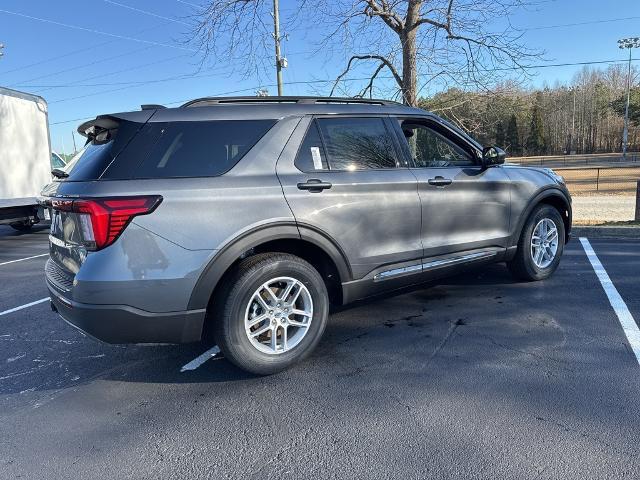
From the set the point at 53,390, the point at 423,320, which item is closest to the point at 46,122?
the point at 53,390

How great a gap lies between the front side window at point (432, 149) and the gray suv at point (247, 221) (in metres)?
0.16

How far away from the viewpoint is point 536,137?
95375 millimetres

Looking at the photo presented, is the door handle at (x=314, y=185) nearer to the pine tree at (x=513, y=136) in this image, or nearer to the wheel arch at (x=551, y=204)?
the wheel arch at (x=551, y=204)

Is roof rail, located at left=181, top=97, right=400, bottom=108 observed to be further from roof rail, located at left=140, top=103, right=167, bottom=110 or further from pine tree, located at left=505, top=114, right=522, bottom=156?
pine tree, located at left=505, top=114, right=522, bottom=156

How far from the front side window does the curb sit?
4.97 m

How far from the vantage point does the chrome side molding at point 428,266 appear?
381 cm

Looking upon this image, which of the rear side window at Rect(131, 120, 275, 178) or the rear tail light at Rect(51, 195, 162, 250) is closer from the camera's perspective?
the rear tail light at Rect(51, 195, 162, 250)

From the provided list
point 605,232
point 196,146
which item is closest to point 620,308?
point 196,146

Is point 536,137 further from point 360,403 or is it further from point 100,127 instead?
point 100,127

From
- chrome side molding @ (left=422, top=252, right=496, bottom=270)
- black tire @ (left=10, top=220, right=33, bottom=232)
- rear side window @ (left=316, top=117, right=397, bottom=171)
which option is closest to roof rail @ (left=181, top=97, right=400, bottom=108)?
rear side window @ (left=316, top=117, right=397, bottom=171)

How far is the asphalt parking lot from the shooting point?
2398 mm

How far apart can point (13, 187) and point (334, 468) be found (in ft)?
36.4

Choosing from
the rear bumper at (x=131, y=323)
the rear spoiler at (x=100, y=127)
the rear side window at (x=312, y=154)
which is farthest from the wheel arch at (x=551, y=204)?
the rear spoiler at (x=100, y=127)

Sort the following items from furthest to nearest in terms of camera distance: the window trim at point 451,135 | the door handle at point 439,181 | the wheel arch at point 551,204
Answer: the wheel arch at point 551,204
the window trim at point 451,135
the door handle at point 439,181
